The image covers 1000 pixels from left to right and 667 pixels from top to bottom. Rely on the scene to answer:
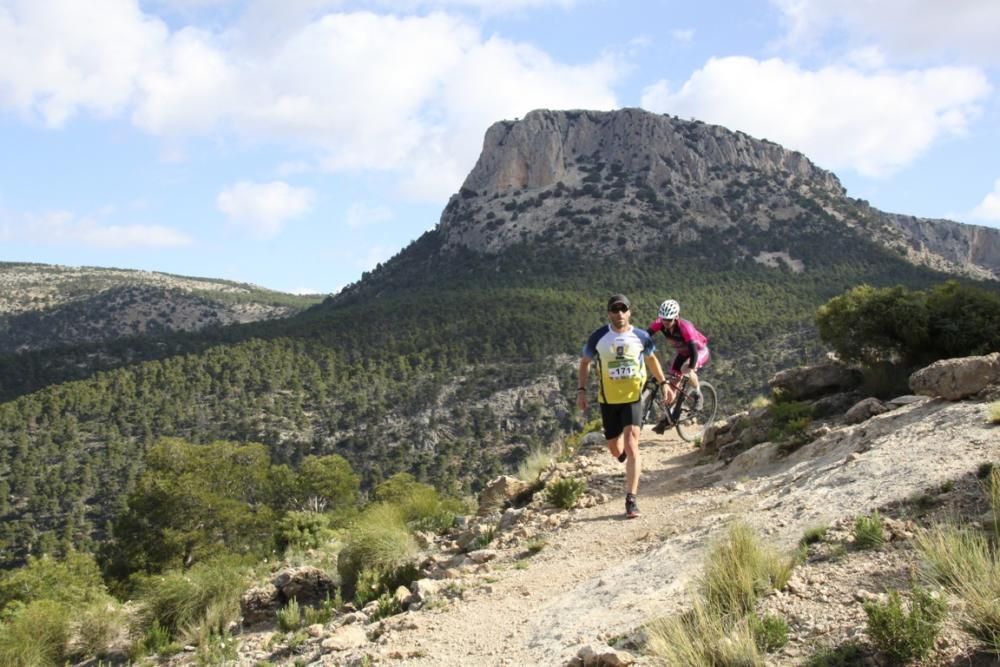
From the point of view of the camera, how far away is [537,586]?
568 cm

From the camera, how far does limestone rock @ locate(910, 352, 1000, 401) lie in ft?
23.2

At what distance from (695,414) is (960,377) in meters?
3.81

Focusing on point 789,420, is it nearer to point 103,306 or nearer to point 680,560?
point 680,560

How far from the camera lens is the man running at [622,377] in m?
6.86

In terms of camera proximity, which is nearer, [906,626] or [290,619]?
[906,626]

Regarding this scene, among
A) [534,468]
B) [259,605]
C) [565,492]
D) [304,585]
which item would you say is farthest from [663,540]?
[534,468]

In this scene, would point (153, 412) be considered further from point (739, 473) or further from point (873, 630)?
point (873, 630)

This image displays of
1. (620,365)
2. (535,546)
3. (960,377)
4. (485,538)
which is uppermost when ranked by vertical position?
(620,365)

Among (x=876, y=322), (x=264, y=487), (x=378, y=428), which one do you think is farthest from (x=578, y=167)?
(x=876, y=322)

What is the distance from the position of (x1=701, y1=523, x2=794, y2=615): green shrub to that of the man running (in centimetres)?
271

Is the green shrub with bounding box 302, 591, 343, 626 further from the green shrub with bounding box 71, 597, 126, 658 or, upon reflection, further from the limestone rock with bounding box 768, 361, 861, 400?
the limestone rock with bounding box 768, 361, 861, 400

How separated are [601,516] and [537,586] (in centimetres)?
190

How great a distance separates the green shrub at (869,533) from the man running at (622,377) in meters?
2.76

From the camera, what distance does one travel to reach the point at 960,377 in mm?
7195
